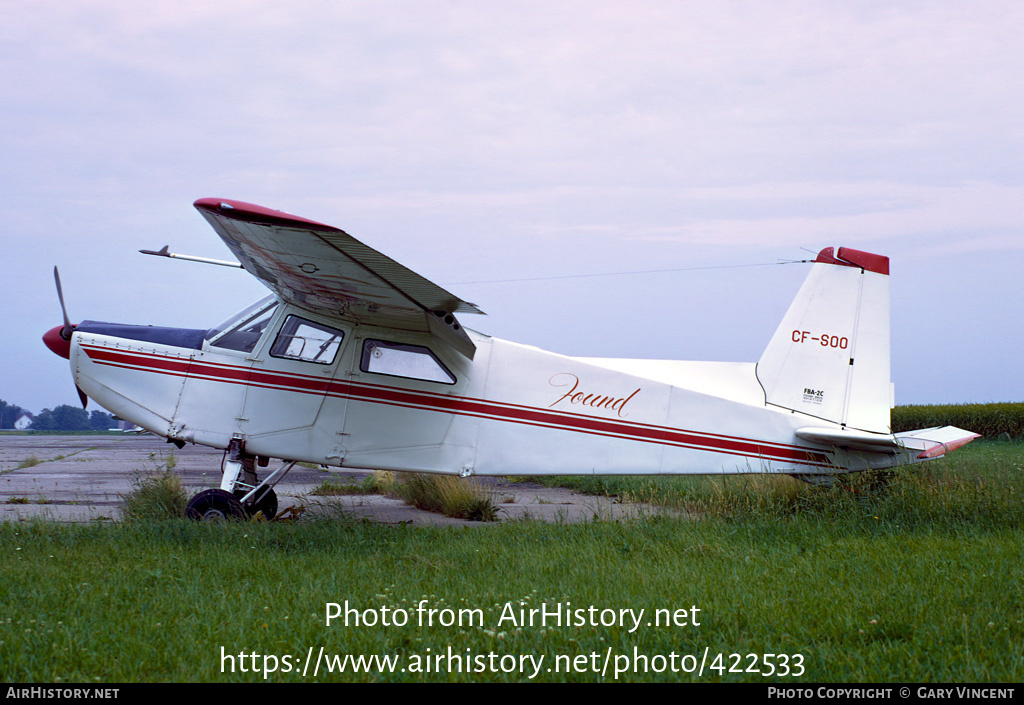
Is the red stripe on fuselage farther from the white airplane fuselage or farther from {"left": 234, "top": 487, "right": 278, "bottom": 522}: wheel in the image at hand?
{"left": 234, "top": 487, "right": 278, "bottom": 522}: wheel

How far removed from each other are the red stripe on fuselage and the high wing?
25.3 inches

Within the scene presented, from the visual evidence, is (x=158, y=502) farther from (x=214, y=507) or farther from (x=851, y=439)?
(x=851, y=439)

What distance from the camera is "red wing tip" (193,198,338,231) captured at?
540cm

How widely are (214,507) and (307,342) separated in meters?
1.94

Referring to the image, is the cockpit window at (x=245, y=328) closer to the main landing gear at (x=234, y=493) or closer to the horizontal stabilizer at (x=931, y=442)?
the main landing gear at (x=234, y=493)

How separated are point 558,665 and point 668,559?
247cm

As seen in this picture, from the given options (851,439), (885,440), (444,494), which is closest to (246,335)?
Answer: (444,494)

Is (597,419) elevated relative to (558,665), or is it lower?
elevated

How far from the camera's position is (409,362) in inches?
311

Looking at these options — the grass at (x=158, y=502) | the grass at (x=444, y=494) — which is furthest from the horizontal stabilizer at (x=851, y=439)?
the grass at (x=158, y=502)

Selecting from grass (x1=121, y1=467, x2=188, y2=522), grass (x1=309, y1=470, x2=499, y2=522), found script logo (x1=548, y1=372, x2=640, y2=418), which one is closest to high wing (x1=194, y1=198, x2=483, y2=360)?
found script logo (x1=548, y1=372, x2=640, y2=418)

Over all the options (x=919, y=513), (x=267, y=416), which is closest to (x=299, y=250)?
(x=267, y=416)

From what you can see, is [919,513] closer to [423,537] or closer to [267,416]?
[423,537]
